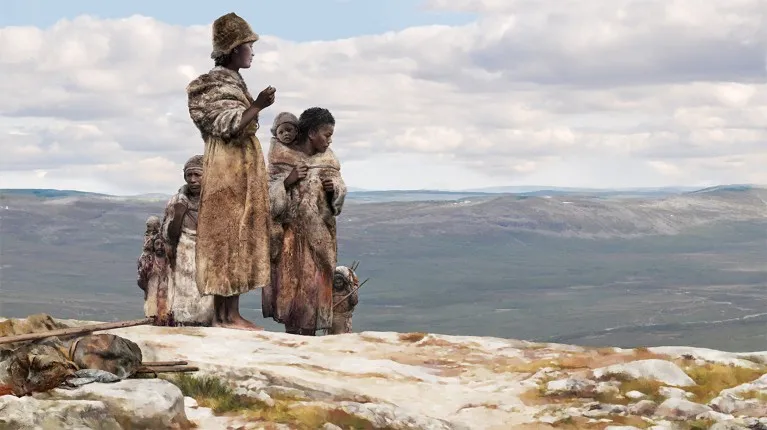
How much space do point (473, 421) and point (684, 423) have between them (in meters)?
1.92

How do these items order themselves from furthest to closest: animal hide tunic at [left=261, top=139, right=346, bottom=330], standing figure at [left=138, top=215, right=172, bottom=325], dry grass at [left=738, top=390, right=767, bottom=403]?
standing figure at [left=138, top=215, right=172, bottom=325] → animal hide tunic at [left=261, top=139, right=346, bottom=330] → dry grass at [left=738, top=390, right=767, bottom=403]

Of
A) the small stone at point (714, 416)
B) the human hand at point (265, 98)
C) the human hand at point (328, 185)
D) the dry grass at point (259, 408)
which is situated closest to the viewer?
the dry grass at point (259, 408)

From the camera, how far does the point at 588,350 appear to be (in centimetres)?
1578

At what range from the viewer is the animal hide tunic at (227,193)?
16.4 metres

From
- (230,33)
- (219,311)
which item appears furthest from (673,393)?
(230,33)

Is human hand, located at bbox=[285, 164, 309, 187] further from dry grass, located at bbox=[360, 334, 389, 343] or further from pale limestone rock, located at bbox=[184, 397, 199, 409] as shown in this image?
pale limestone rock, located at bbox=[184, 397, 199, 409]

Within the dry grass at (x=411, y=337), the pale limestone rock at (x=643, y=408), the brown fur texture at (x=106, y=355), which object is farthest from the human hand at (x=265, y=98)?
the pale limestone rock at (x=643, y=408)

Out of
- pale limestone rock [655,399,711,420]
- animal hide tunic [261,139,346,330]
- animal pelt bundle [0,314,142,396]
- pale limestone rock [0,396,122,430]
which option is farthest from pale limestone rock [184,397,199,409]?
animal hide tunic [261,139,346,330]

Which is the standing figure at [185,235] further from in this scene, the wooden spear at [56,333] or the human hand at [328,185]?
the wooden spear at [56,333]

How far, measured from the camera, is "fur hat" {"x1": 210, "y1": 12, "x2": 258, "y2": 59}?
16.3 m

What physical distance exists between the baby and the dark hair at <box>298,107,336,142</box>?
80mm

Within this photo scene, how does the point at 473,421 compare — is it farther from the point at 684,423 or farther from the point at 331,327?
the point at 331,327

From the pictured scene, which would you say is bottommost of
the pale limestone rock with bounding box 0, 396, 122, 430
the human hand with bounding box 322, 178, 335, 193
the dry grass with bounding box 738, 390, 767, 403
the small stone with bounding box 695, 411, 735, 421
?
the small stone with bounding box 695, 411, 735, 421

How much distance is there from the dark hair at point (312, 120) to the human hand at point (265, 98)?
8.50ft
